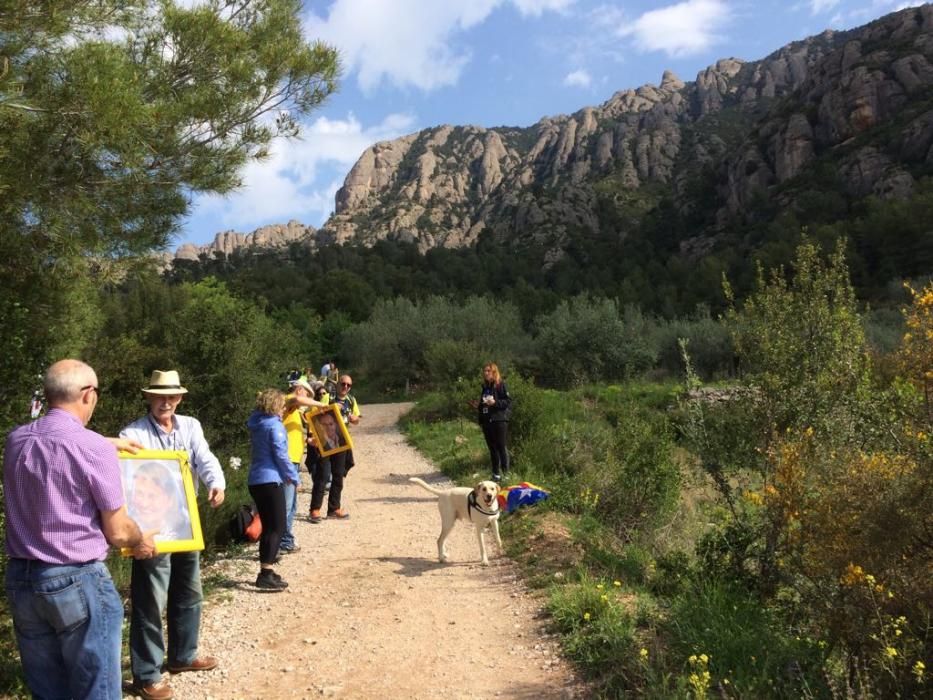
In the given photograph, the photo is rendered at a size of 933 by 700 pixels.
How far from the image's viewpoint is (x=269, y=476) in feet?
18.1

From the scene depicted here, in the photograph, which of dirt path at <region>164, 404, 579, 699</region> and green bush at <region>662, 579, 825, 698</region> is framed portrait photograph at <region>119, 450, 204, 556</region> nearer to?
dirt path at <region>164, 404, 579, 699</region>

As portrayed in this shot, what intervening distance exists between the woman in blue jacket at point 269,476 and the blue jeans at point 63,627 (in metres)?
2.85

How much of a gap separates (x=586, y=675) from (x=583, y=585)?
1107 mm

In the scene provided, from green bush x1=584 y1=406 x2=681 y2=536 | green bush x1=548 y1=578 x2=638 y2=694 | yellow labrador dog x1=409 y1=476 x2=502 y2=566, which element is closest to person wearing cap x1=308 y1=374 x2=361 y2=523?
yellow labrador dog x1=409 y1=476 x2=502 y2=566

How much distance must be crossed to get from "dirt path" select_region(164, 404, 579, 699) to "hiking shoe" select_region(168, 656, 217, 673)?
0.05 metres

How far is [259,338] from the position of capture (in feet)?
46.2

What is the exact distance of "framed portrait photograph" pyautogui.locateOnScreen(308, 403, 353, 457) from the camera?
790cm

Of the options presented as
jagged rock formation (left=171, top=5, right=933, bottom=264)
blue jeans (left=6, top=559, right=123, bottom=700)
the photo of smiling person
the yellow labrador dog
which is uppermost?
jagged rock formation (left=171, top=5, right=933, bottom=264)

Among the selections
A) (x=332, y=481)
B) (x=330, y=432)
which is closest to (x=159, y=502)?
(x=330, y=432)

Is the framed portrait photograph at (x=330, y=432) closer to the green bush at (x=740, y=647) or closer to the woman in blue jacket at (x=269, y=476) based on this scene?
the woman in blue jacket at (x=269, y=476)

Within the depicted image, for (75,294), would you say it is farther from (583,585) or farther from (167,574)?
(583,585)

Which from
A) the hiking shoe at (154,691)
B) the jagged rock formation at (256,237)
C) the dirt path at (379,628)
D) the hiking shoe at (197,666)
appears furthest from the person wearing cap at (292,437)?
the jagged rock formation at (256,237)

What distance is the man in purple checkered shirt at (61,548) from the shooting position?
2570 millimetres

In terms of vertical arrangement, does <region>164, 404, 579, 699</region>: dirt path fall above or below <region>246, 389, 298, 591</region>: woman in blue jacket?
below
